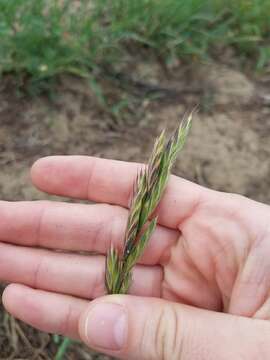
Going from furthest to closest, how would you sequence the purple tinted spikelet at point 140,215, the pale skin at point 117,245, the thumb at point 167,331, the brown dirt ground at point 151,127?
the brown dirt ground at point 151,127
the pale skin at point 117,245
the purple tinted spikelet at point 140,215
the thumb at point 167,331

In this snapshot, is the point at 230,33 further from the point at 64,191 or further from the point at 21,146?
the point at 64,191

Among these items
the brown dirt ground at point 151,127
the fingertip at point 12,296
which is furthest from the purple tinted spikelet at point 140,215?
the brown dirt ground at point 151,127

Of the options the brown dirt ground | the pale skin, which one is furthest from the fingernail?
the brown dirt ground

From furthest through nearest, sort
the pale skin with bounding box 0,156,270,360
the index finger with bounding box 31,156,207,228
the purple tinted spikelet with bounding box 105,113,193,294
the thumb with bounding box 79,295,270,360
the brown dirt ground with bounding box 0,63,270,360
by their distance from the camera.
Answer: the brown dirt ground with bounding box 0,63,270,360 < the index finger with bounding box 31,156,207,228 < the pale skin with bounding box 0,156,270,360 < the purple tinted spikelet with bounding box 105,113,193,294 < the thumb with bounding box 79,295,270,360

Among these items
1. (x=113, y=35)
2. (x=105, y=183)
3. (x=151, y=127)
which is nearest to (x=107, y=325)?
(x=105, y=183)

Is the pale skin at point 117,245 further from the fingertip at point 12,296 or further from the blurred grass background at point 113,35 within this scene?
the blurred grass background at point 113,35

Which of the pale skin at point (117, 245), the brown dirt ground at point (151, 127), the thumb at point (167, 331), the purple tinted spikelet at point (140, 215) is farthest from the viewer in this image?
the brown dirt ground at point (151, 127)

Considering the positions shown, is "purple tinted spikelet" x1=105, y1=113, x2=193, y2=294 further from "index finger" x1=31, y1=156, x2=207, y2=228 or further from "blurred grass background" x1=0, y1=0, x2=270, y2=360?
"blurred grass background" x1=0, y1=0, x2=270, y2=360
